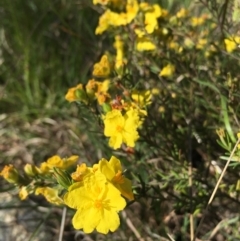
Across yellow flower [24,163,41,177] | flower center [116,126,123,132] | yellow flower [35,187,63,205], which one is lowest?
yellow flower [35,187,63,205]

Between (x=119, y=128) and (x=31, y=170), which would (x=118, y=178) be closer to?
(x=119, y=128)

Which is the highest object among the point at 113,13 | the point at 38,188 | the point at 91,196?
the point at 113,13

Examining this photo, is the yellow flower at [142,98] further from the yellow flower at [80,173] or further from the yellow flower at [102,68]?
the yellow flower at [80,173]

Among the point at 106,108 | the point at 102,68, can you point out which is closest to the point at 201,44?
the point at 102,68

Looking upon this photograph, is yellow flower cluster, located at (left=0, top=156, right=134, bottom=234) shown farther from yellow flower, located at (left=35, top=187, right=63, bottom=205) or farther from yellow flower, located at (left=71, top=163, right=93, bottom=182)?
yellow flower, located at (left=35, top=187, right=63, bottom=205)

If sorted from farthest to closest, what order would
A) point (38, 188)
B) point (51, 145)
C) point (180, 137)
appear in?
point (51, 145), point (180, 137), point (38, 188)

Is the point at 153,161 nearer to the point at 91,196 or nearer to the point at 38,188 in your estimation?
the point at 38,188

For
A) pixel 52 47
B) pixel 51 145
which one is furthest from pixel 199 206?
pixel 52 47

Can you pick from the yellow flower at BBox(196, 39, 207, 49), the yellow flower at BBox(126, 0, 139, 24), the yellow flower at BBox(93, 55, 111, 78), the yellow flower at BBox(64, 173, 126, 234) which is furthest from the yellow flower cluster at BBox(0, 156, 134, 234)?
the yellow flower at BBox(196, 39, 207, 49)
